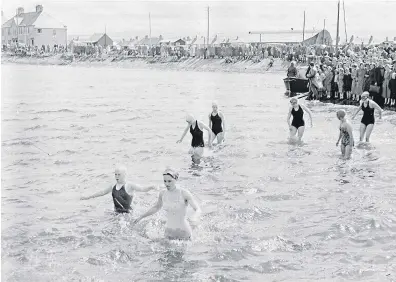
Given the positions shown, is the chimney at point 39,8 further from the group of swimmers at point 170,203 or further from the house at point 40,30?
the group of swimmers at point 170,203

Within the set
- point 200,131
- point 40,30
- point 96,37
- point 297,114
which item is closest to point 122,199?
point 200,131

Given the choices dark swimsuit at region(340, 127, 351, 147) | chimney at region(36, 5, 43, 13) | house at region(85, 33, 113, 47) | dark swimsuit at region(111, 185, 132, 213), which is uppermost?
chimney at region(36, 5, 43, 13)

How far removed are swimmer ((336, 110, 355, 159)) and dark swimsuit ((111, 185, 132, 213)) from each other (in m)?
6.36

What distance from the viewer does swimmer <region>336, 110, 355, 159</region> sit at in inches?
582

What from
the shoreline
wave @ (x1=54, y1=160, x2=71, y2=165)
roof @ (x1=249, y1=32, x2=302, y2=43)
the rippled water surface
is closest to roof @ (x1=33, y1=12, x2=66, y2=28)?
the shoreline

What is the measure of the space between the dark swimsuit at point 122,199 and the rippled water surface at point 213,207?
161 mm

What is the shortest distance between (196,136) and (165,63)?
64.5m

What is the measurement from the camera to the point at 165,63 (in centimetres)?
7881

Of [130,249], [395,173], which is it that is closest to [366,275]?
[130,249]

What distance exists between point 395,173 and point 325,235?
17.5 ft

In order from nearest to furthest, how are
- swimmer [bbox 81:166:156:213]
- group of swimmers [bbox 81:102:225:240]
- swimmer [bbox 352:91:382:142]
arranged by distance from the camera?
group of swimmers [bbox 81:102:225:240], swimmer [bbox 81:166:156:213], swimmer [bbox 352:91:382:142]

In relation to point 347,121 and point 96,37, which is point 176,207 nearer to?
point 347,121

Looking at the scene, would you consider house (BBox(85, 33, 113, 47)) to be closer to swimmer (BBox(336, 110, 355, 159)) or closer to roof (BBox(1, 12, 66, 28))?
roof (BBox(1, 12, 66, 28))

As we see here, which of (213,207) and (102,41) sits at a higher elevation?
(102,41)
